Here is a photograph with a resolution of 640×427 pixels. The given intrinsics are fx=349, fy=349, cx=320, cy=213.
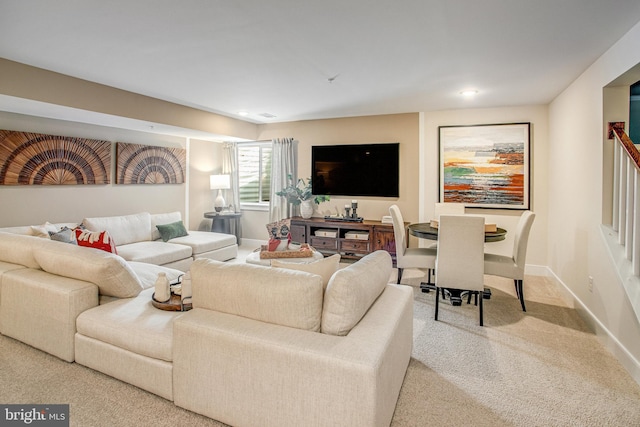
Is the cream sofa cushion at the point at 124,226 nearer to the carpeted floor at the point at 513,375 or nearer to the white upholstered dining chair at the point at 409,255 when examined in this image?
the white upholstered dining chair at the point at 409,255

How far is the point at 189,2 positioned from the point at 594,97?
Answer: 3361 millimetres

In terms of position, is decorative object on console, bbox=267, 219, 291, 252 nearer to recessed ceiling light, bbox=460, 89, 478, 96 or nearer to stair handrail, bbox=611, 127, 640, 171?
recessed ceiling light, bbox=460, 89, 478, 96

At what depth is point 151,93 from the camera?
417 cm

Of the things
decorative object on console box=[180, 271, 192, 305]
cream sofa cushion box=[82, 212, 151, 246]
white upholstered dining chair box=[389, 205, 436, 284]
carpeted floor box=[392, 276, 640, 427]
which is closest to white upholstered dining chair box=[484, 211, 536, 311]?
carpeted floor box=[392, 276, 640, 427]

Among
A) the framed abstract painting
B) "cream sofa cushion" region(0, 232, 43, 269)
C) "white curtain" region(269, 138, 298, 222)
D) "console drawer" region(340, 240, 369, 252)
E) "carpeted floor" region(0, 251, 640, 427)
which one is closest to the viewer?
"carpeted floor" region(0, 251, 640, 427)

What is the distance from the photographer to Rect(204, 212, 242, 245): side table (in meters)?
6.23

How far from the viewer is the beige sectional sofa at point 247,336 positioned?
1487mm

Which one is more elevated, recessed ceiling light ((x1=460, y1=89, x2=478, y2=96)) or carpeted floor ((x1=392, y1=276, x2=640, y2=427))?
recessed ceiling light ((x1=460, y1=89, x2=478, y2=96))

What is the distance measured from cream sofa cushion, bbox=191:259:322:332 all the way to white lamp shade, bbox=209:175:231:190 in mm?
4578

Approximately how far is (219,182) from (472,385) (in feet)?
17.2

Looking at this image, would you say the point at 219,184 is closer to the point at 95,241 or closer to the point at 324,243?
the point at 324,243

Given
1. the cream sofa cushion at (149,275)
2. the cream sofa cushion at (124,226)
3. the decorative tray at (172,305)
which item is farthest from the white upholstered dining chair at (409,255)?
the cream sofa cushion at (124,226)

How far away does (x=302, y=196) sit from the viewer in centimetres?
599

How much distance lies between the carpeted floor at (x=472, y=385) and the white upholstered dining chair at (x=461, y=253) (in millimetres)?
389
